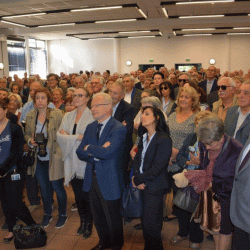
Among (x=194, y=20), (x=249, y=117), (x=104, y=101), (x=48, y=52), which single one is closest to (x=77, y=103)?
(x=104, y=101)

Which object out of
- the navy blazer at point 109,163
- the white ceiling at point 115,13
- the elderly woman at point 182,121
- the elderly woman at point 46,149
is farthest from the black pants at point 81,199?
the white ceiling at point 115,13

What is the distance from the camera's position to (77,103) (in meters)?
3.56

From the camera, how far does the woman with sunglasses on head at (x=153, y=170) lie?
2.81 meters

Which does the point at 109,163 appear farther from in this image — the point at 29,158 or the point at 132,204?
the point at 29,158

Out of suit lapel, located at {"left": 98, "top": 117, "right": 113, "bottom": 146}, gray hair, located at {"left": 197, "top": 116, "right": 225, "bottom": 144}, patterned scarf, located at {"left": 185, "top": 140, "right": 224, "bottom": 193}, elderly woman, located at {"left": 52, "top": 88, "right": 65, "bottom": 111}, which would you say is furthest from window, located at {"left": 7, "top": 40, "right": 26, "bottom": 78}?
gray hair, located at {"left": 197, "top": 116, "right": 225, "bottom": 144}

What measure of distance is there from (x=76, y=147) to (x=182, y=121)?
131 centimetres

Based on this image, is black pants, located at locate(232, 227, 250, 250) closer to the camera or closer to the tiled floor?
the tiled floor

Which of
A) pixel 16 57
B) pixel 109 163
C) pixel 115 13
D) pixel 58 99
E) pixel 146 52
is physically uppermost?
pixel 115 13

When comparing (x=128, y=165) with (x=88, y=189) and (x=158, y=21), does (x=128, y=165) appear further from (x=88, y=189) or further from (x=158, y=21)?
(x=158, y=21)

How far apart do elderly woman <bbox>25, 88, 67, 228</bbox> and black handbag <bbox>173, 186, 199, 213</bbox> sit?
1.59 m

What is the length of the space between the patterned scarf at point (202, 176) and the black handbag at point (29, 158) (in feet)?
6.56

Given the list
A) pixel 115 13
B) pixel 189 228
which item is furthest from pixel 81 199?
pixel 115 13

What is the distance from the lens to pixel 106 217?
3088 mm

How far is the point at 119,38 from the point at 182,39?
4.36 m
